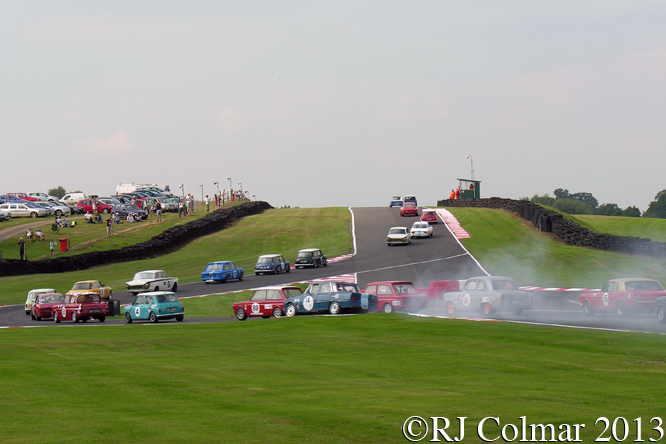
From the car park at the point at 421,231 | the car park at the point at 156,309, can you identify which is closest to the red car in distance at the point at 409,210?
the car park at the point at 421,231

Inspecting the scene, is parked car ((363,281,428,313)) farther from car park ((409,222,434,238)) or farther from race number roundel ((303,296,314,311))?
car park ((409,222,434,238))

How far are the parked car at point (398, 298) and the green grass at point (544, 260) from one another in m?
12.3

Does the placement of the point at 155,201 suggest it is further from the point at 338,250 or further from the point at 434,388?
the point at 434,388

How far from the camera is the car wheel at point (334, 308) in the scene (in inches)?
1040

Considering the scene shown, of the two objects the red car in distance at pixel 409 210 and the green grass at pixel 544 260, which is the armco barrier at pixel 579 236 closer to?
the green grass at pixel 544 260

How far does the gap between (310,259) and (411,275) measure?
8.74m

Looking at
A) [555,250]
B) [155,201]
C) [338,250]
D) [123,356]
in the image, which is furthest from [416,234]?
[123,356]

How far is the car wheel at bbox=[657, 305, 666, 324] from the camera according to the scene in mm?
21750

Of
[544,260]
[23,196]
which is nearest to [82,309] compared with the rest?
[544,260]

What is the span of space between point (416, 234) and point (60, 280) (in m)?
29.0

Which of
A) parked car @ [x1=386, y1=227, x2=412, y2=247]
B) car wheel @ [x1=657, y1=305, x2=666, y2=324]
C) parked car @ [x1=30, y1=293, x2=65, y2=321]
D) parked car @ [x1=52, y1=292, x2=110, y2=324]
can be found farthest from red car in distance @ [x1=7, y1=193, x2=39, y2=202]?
car wheel @ [x1=657, y1=305, x2=666, y2=324]

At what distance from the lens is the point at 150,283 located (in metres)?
40.0

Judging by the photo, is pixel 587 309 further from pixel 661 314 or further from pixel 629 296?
pixel 661 314

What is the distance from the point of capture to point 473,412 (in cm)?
1023
